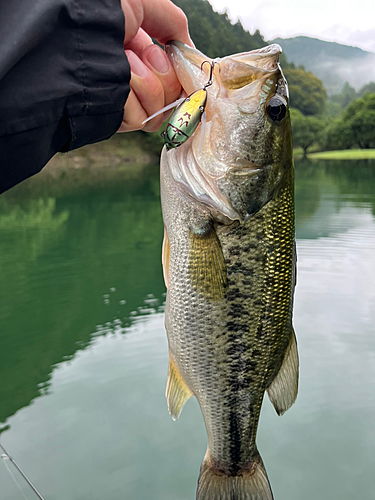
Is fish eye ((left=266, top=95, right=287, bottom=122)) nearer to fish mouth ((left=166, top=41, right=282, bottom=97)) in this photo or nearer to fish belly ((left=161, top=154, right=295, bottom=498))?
fish mouth ((left=166, top=41, right=282, bottom=97))

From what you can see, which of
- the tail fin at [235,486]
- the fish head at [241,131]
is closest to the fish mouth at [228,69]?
the fish head at [241,131]

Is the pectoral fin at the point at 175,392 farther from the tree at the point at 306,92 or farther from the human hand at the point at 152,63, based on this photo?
the tree at the point at 306,92

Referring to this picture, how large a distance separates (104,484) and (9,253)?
9.17 meters

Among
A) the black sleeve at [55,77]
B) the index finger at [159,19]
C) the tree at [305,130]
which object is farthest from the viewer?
the tree at [305,130]

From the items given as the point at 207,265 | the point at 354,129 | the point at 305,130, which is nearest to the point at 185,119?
the point at 207,265

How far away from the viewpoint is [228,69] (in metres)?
1.79

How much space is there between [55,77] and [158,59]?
64cm

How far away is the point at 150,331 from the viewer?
775cm

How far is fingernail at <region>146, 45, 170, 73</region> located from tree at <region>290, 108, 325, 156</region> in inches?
3000

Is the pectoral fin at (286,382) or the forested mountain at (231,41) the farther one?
the forested mountain at (231,41)

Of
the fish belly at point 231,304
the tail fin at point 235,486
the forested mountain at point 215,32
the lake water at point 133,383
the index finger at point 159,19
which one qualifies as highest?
the forested mountain at point 215,32

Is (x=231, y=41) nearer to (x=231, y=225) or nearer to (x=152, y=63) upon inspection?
(x=152, y=63)

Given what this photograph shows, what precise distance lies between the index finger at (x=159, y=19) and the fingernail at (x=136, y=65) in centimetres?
10

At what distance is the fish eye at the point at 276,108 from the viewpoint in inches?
73.1
